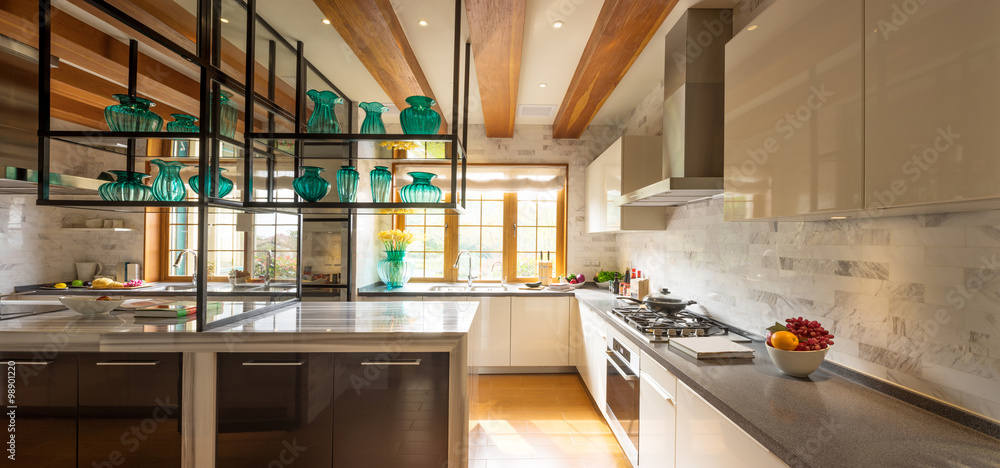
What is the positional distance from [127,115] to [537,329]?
332 centimetres

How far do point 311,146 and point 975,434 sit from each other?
9.72 ft

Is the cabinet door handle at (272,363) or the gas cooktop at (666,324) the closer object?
the cabinet door handle at (272,363)

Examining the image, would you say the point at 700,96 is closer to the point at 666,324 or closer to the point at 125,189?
the point at 666,324

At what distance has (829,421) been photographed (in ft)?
3.90

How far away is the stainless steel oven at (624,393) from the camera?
7.45 feet

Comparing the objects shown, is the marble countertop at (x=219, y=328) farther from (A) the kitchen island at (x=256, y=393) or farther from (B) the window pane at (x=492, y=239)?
(B) the window pane at (x=492, y=239)

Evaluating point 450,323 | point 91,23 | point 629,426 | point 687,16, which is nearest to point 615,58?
point 687,16

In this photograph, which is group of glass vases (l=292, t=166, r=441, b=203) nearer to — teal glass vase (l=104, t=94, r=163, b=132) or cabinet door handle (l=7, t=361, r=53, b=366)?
teal glass vase (l=104, t=94, r=163, b=132)

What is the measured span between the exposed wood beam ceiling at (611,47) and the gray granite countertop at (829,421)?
1.69 metres

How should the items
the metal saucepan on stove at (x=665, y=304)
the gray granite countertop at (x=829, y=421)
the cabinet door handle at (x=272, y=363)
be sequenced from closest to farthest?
the gray granite countertop at (x=829, y=421) < the cabinet door handle at (x=272, y=363) < the metal saucepan on stove at (x=665, y=304)

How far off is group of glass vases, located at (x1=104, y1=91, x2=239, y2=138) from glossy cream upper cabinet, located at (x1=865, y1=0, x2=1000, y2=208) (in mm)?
2570

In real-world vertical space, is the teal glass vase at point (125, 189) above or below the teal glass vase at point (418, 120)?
below

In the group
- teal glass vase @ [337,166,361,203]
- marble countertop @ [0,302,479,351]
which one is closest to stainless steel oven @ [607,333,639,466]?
marble countertop @ [0,302,479,351]

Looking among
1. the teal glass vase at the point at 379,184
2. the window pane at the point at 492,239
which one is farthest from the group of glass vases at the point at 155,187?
the window pane at the point at 492,239
